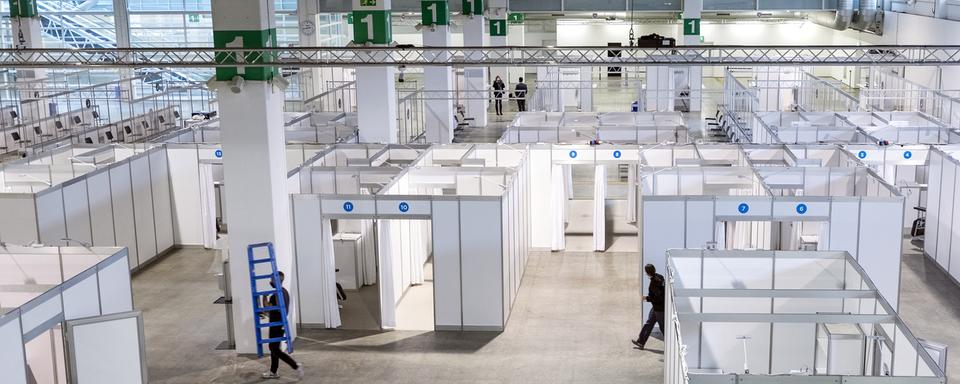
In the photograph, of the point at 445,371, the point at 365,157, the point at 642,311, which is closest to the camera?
the point at 445,371

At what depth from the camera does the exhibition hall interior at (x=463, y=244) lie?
9391mm

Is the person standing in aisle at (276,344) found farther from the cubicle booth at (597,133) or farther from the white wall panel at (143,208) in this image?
the cubicle booth at (597,133)

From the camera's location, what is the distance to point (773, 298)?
956 centimetres

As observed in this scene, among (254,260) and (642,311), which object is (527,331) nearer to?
(642,311)

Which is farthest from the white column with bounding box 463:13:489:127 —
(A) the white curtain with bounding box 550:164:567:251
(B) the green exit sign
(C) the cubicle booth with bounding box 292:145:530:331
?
(C) the cubicle booth with bounding box 292:145:530:331

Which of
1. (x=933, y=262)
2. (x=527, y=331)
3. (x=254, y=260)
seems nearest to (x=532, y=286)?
(x=527, y=331)

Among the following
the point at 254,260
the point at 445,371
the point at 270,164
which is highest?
the point at 270,164

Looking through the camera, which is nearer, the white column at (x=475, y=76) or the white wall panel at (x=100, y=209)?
the white wall panel at (x=100, y=209)

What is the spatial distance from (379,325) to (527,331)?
6.15 feet

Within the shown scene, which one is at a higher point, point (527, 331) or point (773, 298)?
point (773, 298)

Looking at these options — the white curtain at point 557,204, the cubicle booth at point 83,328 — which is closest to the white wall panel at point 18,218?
the cubicle booth at point 83,328

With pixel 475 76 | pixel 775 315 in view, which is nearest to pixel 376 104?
pixel 775 315

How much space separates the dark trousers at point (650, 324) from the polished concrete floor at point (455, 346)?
6.5 inches

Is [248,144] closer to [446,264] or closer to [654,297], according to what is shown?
[446,264]
